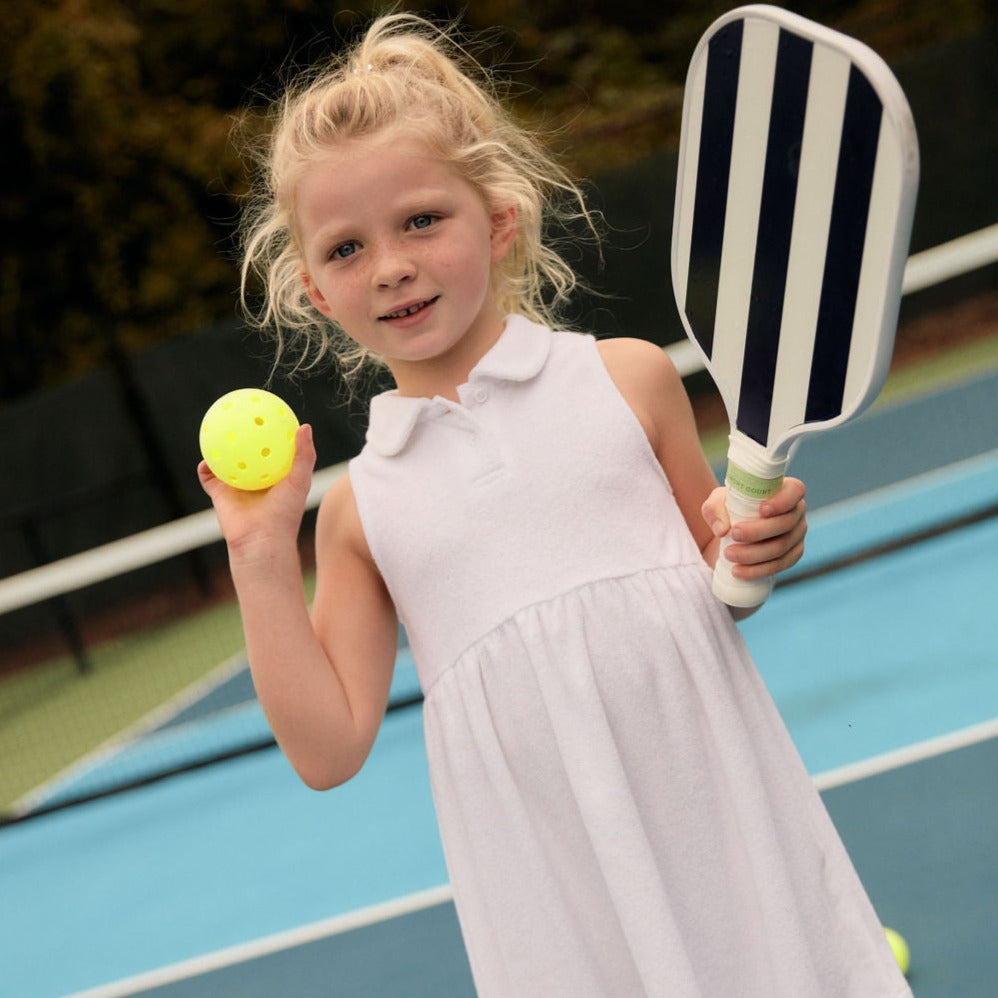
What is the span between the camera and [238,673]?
21.3 feet

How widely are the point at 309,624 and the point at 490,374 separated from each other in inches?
16.1

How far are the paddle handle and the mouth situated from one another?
43cm

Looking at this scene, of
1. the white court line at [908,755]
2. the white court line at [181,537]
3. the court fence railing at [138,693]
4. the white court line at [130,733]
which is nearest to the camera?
the white court line at [908,755]

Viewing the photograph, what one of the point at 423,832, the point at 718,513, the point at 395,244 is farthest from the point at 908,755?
the point at 395,244

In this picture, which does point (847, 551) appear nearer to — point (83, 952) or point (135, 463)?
point (83, 952)

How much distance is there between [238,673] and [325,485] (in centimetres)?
209

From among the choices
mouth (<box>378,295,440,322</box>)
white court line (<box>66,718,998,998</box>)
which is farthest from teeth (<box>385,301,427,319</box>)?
white court line (<box>66,718,998,998</box>)

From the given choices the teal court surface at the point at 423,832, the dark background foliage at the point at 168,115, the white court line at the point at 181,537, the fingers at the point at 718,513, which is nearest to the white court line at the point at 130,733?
the teal court surface at the point at 423,832

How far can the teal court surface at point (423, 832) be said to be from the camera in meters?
3.24

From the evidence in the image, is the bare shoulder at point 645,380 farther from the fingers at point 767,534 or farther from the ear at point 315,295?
the ear at point 315,295

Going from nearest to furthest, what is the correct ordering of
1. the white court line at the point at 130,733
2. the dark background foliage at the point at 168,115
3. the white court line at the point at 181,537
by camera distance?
the white court line at the point at 181,537 < the white court line at the point at 130,733 < the dark background foliage at the point at 168,115

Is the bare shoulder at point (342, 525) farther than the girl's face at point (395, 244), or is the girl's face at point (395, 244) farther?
the bare shoulder at point (342, 525)

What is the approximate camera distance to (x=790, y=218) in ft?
4.71

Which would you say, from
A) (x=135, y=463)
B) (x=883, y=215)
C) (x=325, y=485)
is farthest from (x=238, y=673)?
(x=883, y=215)
